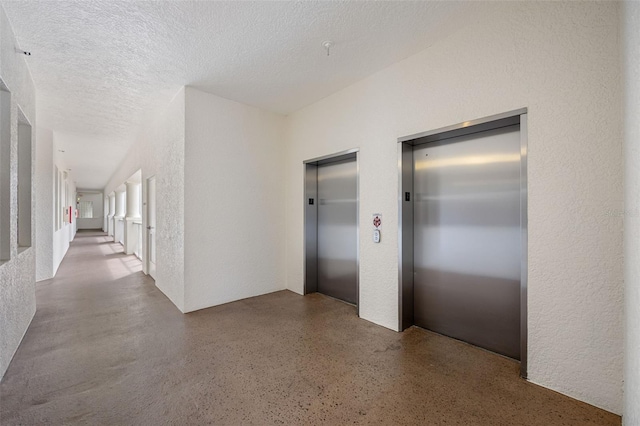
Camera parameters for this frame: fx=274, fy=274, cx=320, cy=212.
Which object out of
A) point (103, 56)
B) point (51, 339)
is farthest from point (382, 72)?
point (51, 339)

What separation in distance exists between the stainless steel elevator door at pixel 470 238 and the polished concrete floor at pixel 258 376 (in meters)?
0.22

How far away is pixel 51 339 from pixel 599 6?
5304 mm

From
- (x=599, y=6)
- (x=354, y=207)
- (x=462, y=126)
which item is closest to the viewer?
(x=599, y=6)

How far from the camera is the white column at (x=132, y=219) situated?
809cm

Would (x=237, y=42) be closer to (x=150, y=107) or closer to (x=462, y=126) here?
(x=462, y=126)

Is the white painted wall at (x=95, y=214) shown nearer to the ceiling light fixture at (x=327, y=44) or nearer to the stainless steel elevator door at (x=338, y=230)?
the stainless steel elevator door at (x=338, y=230)

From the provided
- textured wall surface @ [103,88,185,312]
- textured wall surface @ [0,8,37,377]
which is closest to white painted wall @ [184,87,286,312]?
textured wall surface @ [103,88,185,312]

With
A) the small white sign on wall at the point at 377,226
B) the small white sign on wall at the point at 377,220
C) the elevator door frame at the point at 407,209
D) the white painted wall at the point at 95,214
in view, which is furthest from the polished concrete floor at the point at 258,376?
the white painted wall at the point at 95,214

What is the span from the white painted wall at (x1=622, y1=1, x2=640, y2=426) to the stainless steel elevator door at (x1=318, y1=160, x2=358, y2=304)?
2460 millimetres

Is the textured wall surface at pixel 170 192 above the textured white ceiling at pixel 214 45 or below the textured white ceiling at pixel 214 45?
below

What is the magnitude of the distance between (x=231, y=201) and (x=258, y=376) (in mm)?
2436

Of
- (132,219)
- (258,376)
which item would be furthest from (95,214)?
(258,376)

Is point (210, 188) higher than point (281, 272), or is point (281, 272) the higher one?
point (210, 188)

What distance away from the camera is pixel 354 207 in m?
3.73
